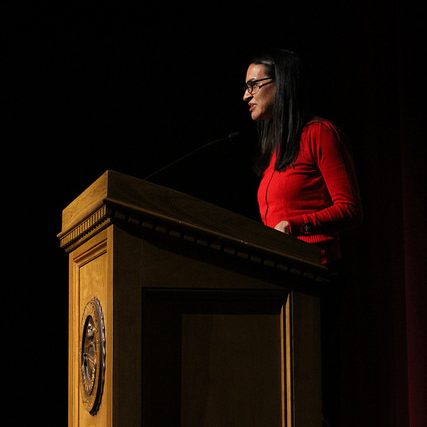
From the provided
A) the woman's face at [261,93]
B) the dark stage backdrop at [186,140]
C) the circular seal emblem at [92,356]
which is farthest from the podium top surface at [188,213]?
the dark stage backdrop at [186,140]

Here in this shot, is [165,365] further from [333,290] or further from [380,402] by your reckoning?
[380,402]

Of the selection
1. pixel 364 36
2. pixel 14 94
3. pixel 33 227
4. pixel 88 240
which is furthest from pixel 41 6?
pixel 88 240

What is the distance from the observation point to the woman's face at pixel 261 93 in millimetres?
1821

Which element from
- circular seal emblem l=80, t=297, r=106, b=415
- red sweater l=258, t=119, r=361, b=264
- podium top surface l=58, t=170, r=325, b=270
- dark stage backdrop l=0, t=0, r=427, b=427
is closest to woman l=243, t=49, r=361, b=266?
red sweater l=258, t=119, r=361, b=264

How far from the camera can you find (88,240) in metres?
1.39

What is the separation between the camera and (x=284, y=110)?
1.76 m

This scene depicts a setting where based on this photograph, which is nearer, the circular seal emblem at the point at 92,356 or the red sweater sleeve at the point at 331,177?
the circular seal emblem at the point at 92,356

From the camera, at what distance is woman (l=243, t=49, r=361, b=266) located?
1557 millimetres

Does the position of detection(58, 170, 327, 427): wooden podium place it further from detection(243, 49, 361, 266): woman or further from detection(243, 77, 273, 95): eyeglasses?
detection(243, 77, 273, 95): eyeglasses

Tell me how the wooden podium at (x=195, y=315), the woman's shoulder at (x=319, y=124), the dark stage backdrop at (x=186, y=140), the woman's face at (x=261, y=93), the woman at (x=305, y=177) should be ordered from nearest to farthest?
the wooden podium at (x=195, y=315)
the woman at (x=305, y=177)
the woman's shoulder at (x=319, y=124)
the woman's face at (x=261, y=93)
the dark stage backdrop at (x=186, y=140)

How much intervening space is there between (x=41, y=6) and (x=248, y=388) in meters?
2.06

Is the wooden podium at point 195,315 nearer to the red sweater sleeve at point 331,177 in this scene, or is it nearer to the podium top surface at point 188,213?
the podium top surface at point 188,213

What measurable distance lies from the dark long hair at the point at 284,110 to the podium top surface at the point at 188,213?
1.51 ft

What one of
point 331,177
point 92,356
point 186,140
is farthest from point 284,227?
point 186,140
